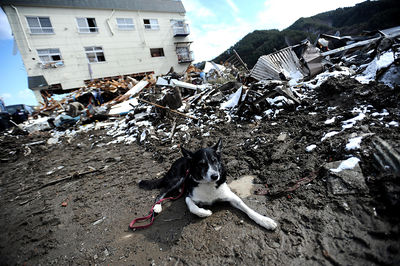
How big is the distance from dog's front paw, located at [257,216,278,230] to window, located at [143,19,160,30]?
85.6 feet

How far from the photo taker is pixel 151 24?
21750mm

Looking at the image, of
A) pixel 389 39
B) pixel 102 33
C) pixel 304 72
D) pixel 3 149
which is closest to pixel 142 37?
pixel 102 33

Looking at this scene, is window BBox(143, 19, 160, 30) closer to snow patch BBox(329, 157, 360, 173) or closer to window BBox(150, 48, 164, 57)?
window BBox(150, 48, 164, 57)

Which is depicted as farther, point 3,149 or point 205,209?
point 3,149

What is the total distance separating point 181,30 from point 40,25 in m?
16.2

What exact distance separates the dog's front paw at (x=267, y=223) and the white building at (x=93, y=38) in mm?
22670

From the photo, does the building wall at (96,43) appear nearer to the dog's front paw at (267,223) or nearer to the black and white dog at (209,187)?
the black and white dog at (209,187)

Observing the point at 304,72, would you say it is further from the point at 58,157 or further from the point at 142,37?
the point at 142,37

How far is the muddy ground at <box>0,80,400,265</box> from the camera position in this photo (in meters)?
1.75

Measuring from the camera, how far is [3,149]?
711cm

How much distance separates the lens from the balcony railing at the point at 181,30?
23.4 metres

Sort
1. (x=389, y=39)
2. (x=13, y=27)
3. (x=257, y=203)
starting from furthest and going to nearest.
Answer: (x=13, y=27) → (x=389, y=39) → (x=257, y=203)

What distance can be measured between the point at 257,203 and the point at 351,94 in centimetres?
426

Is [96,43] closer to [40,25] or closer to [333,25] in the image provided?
[40,25]
